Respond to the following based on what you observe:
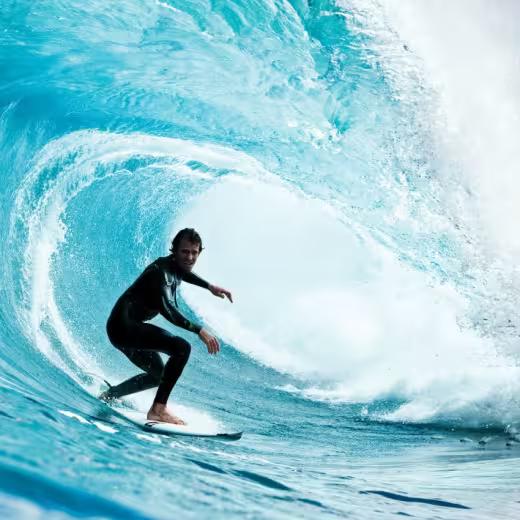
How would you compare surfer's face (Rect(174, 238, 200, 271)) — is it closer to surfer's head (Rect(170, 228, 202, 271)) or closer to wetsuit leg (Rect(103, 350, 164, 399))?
surfer's head (Rect(170, 228, 202, 271))

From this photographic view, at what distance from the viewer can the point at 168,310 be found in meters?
3.46

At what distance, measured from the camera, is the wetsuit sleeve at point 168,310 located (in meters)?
3.41

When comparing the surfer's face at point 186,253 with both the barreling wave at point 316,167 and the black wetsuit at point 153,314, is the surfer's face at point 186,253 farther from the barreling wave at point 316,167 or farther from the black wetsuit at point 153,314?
the barreling wave at point 316,167

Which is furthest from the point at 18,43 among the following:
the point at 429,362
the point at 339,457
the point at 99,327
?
the point at 429,362

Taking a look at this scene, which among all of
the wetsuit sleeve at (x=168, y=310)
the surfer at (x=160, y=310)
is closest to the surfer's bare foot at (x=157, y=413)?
the surfer at (x=160, y=310)

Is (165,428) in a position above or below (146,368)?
below

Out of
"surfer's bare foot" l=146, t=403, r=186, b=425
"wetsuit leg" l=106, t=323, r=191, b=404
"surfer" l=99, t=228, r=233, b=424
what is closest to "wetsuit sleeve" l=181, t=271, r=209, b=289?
"surfer" l=99, t=228, r=233, b=424

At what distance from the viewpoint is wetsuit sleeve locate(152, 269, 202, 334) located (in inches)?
134

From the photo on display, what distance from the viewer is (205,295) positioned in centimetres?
1175

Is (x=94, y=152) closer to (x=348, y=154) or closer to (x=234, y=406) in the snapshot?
(x=348, y=154)

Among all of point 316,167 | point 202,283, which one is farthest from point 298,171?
point 202,283

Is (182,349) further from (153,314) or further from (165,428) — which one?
(165,428)

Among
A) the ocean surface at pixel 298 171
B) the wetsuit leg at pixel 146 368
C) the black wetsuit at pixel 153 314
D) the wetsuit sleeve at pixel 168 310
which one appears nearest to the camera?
the wetsuit sleeve at pixel 168 310

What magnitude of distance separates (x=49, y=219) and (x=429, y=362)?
5.89 meters
